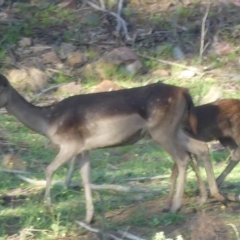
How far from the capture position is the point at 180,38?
16.6 m

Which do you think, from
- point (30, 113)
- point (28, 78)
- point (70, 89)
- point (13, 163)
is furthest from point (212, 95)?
point (30, 113)

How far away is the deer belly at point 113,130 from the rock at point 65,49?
749cm

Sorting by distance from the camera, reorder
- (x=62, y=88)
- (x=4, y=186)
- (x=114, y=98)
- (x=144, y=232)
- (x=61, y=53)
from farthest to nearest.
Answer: (x=61, y=53) < (x=62, y=88) < (x=4, y=186) < (x=114, y=98) < (x=144, y=232)

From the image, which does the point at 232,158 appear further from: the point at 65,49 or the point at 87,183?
the point at 65,49

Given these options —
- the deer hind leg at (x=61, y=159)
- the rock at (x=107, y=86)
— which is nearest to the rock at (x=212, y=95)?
the rock at (x=107, y=86)

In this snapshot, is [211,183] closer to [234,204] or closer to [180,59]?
[234,204]

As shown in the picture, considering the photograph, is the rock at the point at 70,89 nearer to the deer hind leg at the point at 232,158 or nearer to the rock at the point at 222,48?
the rock at the point at 222,48

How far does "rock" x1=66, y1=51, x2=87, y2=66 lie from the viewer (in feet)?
51.5

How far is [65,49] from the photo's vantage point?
16.1 meters

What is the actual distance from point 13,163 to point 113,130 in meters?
2.68

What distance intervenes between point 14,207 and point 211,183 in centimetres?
209

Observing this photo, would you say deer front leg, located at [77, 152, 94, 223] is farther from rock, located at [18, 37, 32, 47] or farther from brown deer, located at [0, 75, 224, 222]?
rock, located at [18, 37, 32, 47]

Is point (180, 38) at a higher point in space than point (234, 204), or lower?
lower

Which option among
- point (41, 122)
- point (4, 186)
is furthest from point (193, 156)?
point (4, 186)
